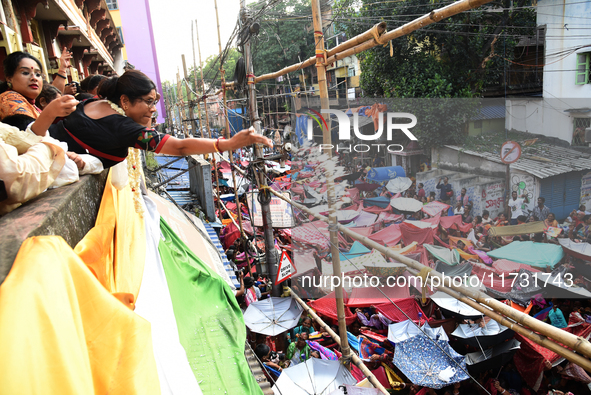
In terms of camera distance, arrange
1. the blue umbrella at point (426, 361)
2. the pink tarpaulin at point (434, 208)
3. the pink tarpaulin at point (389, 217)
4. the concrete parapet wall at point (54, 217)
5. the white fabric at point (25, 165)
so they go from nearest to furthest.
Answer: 1. the concrete parapet wall at point (54, 217)
2. the white fabric at point (25, 165)
3. the blue umbrella at point (426, 361)
4. the pink tarpaulin at point (434, 208)
5. the pink tarpaulin at point (389, 217)

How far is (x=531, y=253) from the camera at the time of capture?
30.1 feet

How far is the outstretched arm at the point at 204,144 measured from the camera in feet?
5.90

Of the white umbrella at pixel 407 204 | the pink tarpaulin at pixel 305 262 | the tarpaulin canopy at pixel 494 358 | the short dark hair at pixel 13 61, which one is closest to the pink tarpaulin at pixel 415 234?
the white umbrella at pixel 407 204

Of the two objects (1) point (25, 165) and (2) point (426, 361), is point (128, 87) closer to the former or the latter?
(1) point (25, 165)

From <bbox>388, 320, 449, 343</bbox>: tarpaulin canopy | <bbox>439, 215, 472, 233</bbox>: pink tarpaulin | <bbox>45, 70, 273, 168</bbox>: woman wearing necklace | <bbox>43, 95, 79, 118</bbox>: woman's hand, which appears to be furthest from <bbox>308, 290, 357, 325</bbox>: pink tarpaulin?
<bbox>43, 95, 79, 118</bbox>: woman's hand

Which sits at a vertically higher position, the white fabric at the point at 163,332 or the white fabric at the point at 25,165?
the white fabric at the point at 25,165

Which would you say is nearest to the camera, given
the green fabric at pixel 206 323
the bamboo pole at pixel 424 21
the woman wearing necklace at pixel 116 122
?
the woman wearing necklace at pixel 116 122

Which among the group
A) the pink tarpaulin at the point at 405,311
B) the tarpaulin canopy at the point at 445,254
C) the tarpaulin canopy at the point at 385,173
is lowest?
the pink tarpaulin at the point at 405,311

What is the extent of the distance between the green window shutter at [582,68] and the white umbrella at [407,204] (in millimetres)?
5400

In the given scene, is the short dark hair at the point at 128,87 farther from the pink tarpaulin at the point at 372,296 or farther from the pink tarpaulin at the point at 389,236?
the pink tarpaulin at the point at 389,236

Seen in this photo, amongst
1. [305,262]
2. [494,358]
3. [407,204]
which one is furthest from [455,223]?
[494,358]

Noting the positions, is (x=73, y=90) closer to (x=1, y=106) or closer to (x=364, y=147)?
(x=1, y=106)

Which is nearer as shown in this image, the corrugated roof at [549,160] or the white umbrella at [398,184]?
the corrugated roof at [549,160]

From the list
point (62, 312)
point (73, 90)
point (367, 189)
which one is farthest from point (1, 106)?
point (367, 189)
